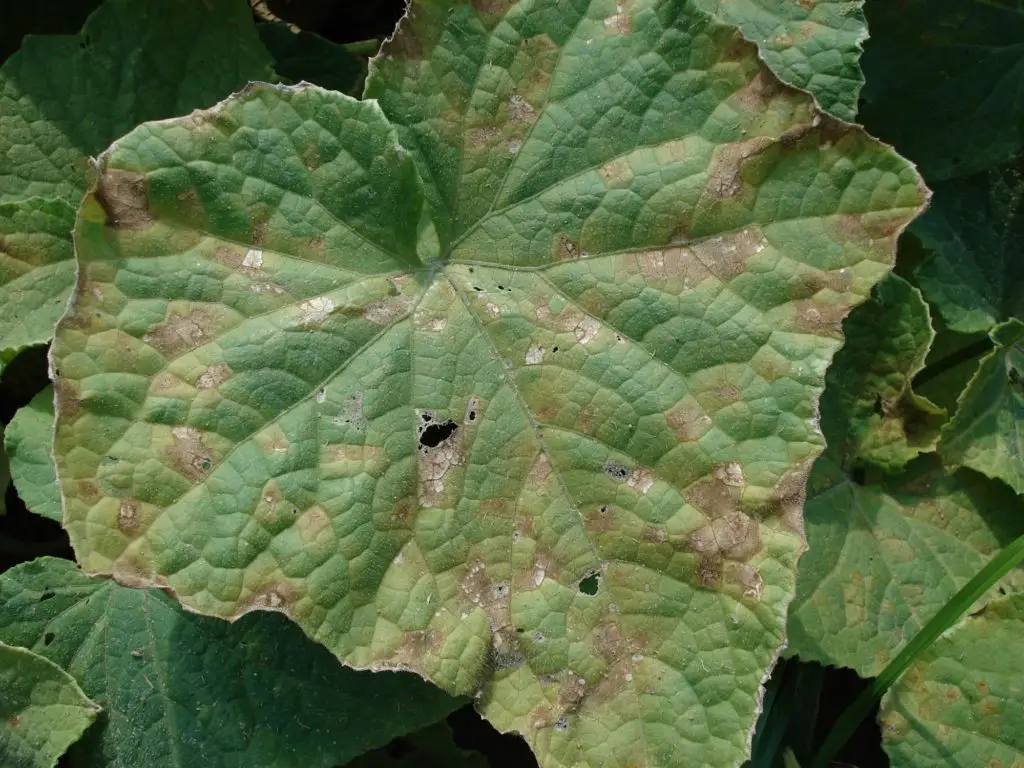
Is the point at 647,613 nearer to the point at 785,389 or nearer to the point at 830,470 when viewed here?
the point at 785,389

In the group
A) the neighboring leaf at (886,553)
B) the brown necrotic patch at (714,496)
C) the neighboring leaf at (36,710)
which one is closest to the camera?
the brown necrotic patch at (714,496)

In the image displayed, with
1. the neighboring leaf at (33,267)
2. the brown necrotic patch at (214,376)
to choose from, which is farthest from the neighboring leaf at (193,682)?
the brown necrotic patch at (214,376)

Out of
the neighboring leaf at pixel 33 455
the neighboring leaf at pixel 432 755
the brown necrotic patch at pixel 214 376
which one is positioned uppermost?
the brown necrotic patch at pixel 214 376

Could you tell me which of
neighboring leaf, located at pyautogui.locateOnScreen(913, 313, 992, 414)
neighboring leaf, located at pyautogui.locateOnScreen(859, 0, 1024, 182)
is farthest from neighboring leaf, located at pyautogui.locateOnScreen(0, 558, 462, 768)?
neighboring leaf, located at pyautogui.locateOnScreen(859, 0, 1024, 182)

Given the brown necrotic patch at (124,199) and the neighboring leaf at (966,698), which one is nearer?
the brown necrotic patch at (124,199)

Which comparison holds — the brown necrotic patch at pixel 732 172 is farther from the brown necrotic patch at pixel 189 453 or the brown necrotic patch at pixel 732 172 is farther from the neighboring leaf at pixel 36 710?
the neighboring leaf at pixel 36 710

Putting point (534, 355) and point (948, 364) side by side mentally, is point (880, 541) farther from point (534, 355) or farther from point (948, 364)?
point (534, 355)

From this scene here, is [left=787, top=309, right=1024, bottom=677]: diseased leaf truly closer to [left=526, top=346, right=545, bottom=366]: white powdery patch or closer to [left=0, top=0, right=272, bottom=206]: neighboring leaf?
[left=526, top=346, right=545, bottom=366]: white powdery patch
